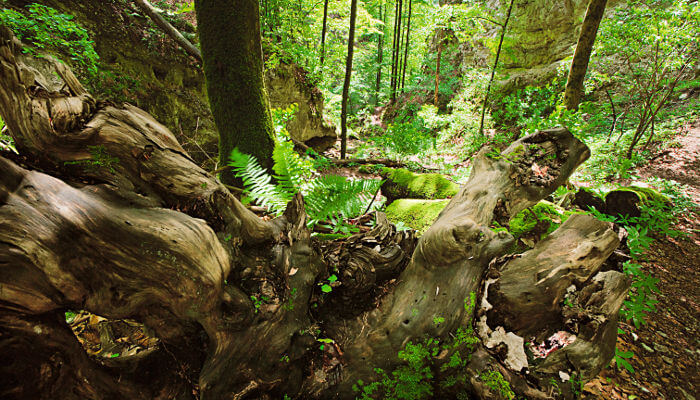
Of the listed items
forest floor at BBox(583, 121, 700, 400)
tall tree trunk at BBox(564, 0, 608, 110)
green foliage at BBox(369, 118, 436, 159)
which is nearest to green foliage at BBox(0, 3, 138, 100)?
forest floor at BBox(583, 121, 700, 400)

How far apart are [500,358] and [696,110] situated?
45.6ft

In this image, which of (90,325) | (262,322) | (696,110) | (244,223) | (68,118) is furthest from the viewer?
(696,110)

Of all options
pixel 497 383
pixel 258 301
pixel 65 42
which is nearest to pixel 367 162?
Result: pixel 65 42

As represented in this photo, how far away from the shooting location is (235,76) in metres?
3.11

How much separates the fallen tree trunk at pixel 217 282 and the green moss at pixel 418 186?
2.63 meters

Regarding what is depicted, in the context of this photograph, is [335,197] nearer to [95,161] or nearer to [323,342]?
[323,342]

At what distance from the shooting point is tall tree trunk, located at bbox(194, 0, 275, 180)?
2.92 metres

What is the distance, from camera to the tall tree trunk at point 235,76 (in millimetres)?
2918

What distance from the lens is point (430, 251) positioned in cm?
186

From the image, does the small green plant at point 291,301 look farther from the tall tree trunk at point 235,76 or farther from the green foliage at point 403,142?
the green foliage at point 403,142

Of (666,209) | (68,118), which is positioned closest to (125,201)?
(68,118)

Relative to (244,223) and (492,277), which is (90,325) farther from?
(492,277)

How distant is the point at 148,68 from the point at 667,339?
31.5 ft

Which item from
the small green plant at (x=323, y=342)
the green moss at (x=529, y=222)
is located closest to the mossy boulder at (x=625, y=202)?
the green moss at (x=529, y=222)
